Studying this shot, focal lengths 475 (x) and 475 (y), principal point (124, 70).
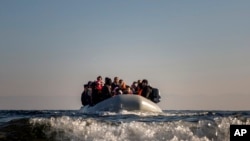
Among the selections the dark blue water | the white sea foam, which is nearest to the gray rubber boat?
the white sea foam

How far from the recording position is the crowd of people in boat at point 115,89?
24281 millimetres

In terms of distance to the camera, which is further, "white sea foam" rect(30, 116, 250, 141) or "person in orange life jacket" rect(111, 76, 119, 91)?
"person in orange life jacket" rect(111, 76, 119, 91)

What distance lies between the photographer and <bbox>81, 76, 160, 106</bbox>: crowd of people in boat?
2428 cm

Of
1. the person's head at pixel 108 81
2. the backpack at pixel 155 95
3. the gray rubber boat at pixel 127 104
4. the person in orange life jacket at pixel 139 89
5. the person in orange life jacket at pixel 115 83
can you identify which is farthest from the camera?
the backpack at pixel 155 95

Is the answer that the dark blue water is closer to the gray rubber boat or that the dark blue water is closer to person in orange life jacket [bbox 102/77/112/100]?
the gray rubber boat

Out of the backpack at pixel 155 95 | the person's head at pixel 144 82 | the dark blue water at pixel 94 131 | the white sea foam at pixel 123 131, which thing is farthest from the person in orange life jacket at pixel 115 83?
the dark blue water at pixel 94 131

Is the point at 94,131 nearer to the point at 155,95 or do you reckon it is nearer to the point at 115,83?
the point at 115,83

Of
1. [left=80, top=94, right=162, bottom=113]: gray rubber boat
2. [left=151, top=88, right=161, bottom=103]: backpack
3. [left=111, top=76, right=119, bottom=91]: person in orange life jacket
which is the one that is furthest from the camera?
[left=151, top=88, right=161, bottom=103]: backpack

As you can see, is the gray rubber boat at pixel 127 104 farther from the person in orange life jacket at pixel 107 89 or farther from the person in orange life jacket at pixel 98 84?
the person in orange life jacket at pixel 98 84

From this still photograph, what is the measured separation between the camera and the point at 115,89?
24516 mm

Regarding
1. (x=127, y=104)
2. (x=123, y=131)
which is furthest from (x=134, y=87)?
(x=123, y=131)

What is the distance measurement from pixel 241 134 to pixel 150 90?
15.0 m

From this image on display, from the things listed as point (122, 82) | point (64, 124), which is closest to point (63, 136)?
point (64, 124)

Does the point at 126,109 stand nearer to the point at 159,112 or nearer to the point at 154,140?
the point at 159,112
